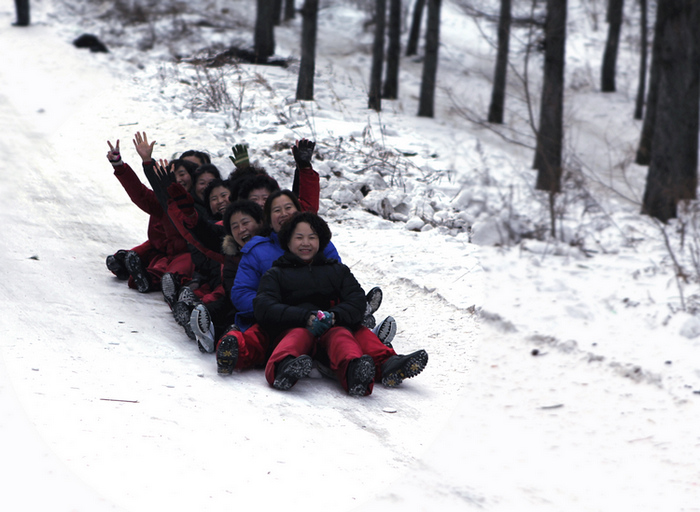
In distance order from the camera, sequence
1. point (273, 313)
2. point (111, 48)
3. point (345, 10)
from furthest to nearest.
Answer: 1. point (345, 10)
2. point (111, 48)
3. point (273, 313)

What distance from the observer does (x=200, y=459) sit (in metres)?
2.84

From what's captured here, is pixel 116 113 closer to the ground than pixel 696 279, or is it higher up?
higher up

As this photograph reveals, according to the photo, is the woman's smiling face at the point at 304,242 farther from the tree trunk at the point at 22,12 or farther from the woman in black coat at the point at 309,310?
the tree trunk at the point at 22,12

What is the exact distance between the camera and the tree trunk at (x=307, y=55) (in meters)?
11.7

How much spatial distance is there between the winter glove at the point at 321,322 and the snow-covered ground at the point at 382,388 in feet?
1.07

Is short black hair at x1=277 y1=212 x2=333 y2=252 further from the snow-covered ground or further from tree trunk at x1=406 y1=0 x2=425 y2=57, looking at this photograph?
tree trunk at x1=406 y1=0 x2=425 y2=57

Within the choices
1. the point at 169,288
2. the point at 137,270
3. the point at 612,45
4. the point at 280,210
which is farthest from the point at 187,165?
the point at 612,45

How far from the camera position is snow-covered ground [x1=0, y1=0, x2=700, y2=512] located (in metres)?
2.77

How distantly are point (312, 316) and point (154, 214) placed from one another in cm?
222

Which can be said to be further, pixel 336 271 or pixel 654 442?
pixel 336 271

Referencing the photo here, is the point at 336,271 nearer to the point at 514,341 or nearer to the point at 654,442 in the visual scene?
the point at 514,341

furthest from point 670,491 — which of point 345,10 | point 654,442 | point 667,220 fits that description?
point 345,10

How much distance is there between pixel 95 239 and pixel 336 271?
338 cm

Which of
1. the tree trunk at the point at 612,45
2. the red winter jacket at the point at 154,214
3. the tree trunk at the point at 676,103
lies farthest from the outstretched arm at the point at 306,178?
the tree trunk at the point at 612,45
